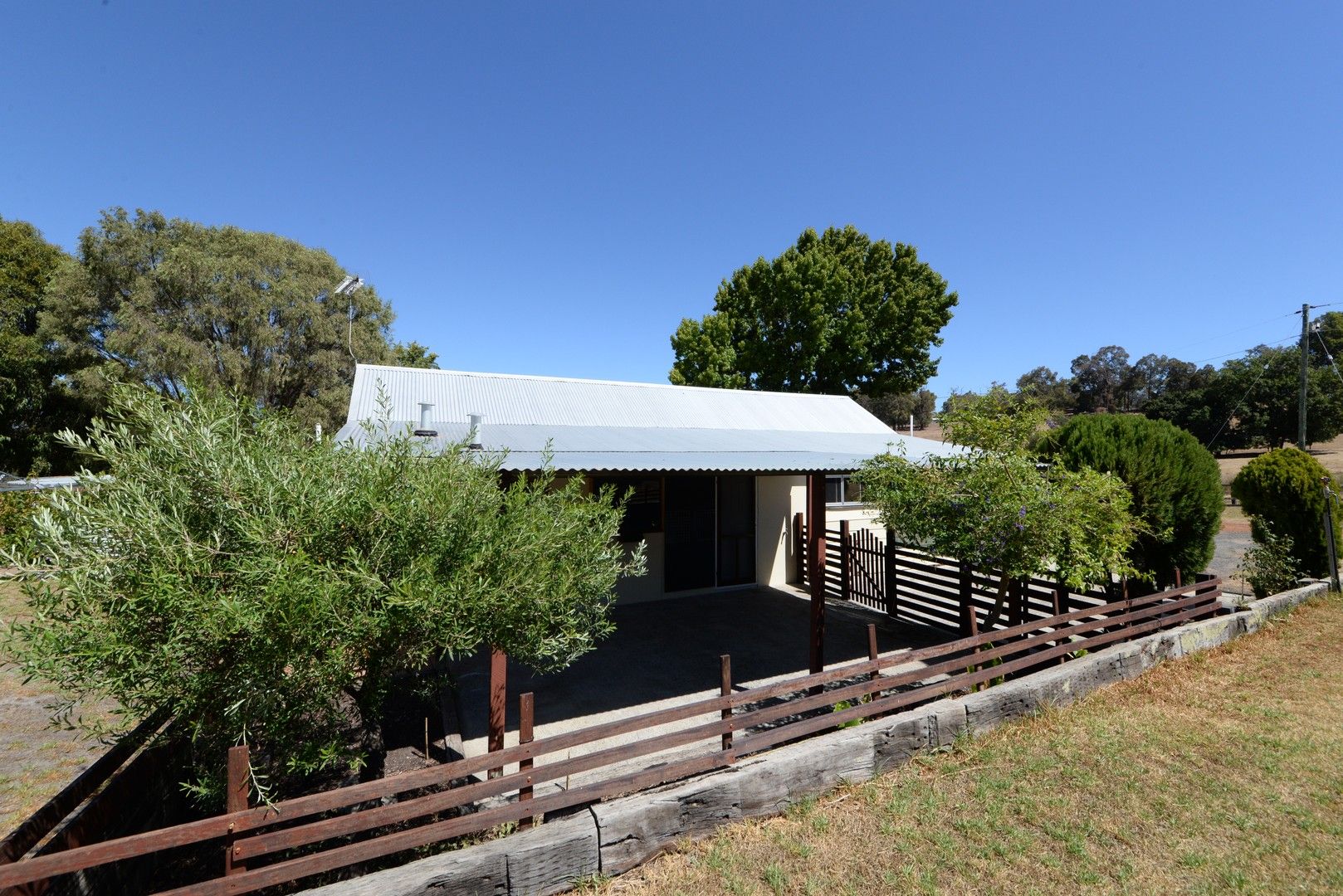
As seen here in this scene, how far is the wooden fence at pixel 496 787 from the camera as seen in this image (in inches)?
94.7

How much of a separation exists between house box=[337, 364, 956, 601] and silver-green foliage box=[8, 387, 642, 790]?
3.28 m

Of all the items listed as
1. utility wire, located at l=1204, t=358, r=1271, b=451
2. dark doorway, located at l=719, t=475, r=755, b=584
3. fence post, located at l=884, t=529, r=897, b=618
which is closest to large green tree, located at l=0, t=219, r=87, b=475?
dark doorway, located at l=719, t=475, r=755, b=584

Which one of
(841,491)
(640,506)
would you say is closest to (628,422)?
(640,506)

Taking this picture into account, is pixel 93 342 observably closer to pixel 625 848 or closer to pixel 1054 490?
pixel 625 848

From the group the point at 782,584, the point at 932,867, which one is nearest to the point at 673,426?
the point at 782,584

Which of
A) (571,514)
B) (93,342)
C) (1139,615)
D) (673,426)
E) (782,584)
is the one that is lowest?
(782,584)

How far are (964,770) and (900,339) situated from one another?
24235mm

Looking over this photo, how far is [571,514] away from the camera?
12.1 feet

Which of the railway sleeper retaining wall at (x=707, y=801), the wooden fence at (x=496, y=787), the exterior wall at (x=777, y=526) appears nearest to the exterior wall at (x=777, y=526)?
the exterior wall at (x=777, y=526)

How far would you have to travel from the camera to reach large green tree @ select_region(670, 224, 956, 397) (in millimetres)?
24859

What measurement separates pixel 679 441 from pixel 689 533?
3.09 m

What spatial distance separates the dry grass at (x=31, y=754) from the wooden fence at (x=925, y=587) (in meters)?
7.64

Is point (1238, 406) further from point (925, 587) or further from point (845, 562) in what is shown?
point (925, 587)

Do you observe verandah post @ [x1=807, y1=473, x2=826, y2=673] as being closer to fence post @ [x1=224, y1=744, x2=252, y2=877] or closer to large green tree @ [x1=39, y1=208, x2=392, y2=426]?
fence post @ [x1=224, y1=744, x2=252, y2=877]
